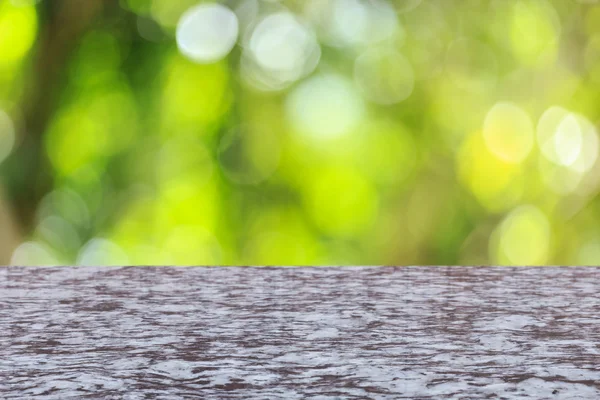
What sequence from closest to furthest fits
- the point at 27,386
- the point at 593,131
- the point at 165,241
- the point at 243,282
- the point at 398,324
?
the point at 27,386
the point at 398,324
the point at 243,282
the point at 165,241
the point at 593,131

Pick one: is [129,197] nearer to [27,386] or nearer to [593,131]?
[593,131]

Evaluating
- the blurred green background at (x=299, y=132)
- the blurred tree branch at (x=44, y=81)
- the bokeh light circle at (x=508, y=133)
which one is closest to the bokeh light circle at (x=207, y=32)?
the blurred green background at (x=299, y=132)

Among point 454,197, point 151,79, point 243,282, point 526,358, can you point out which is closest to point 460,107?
point 454,197

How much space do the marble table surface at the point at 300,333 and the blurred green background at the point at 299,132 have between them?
161 cm

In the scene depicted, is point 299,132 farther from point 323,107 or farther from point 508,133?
point 508,133

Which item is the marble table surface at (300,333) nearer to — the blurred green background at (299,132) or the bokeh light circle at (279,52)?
the blurred green background at (299,132)

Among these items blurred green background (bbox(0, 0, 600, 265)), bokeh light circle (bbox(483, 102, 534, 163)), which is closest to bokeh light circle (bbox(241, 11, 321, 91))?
blurred green background (bbox(0, 0, 600, 265))

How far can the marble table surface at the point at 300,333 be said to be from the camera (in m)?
0.46

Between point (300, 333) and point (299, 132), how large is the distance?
1.96m

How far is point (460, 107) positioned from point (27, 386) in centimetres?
224

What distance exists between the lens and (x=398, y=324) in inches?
23.8

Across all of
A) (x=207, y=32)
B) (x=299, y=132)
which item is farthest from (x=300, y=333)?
(x=207, y=32)

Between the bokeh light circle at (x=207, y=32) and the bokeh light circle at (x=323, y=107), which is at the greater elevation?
the bokeh light circle at (x=207, y=32)

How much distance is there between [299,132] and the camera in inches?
98.8
